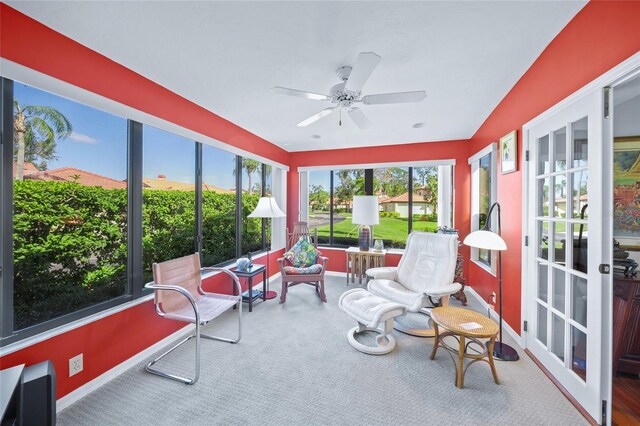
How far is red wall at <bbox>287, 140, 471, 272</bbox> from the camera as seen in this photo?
4145 mm

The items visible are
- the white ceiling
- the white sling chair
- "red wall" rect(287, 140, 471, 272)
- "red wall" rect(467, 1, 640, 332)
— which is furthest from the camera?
"red wall" rect(287, 140, 471, 272)

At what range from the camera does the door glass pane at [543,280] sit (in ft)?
6.64

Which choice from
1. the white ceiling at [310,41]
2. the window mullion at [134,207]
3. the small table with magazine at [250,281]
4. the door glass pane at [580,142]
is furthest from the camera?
the small table with magazine at [250,281]

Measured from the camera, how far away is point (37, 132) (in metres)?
1.71

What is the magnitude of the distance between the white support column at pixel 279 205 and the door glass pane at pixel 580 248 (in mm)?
3922

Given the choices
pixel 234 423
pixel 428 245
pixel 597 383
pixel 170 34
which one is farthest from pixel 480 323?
pixel 170 34

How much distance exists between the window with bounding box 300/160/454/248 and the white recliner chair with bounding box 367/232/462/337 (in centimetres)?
164

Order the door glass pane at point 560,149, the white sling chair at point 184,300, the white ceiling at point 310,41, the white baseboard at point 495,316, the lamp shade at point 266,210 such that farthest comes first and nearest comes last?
the lamp shade at point 266,210, the white baseboard at point 495,316, the white sling chair at point 184,300, the door glass pane at point 560,149, the white ceiling at point 310,41

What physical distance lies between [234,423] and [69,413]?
1105 mm

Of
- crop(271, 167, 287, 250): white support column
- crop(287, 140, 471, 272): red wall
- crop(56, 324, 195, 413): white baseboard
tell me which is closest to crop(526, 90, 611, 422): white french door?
crop(287, 140, 471, 272): red wall

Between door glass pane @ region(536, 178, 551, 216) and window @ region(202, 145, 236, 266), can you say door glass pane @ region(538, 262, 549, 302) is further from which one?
window @ region(202, 145, 236, 266)

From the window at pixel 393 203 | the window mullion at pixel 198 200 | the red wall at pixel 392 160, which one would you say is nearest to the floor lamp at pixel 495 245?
the red wall at pixel 392 160

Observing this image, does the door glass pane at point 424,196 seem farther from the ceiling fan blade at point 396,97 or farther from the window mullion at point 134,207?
the window mullion at point 134,207

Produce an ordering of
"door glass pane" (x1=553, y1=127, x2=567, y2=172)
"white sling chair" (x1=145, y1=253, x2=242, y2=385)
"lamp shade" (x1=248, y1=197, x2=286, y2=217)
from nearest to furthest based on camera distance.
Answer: "door glass pane" (x1=553, y1=127, x2=567, y2=172) → "white sling chair" (x1=145, y1=253, x2=242, y2=385) → "lamp shade" (x1=248, y1=197, x2=286, y2=217)
